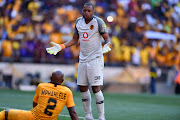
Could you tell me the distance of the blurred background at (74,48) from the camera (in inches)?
787

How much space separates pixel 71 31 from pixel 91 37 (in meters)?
14.2

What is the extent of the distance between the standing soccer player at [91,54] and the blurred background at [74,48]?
1260 cm

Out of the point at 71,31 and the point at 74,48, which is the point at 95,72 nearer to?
the point at 74,48

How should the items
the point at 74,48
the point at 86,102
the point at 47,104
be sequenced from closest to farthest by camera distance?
the point at 47,104, the point at 86,102, the point at 74,48

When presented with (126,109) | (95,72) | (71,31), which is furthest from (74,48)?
(95,72)

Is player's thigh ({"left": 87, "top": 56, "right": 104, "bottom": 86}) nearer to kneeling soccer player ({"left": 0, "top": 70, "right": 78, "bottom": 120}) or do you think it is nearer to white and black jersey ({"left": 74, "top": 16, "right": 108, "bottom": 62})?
white and black jersey ({"left": 74, "top": 16, "right": 108, "bottom": 62})

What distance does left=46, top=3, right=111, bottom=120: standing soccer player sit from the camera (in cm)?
641

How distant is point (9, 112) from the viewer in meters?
4.91

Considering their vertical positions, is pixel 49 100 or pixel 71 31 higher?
pixel 71 31

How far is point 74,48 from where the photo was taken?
20.5 meters

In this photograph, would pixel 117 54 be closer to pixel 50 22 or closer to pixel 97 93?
pixel 50 22

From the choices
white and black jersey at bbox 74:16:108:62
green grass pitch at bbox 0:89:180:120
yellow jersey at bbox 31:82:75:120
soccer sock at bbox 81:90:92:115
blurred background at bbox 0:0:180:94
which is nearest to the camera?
yellow jersey at bbox 31:82:75:120

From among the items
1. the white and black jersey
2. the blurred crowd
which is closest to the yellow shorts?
the white and black jersey

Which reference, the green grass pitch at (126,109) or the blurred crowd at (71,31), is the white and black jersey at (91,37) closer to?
the green grass pitch at (126,109)
